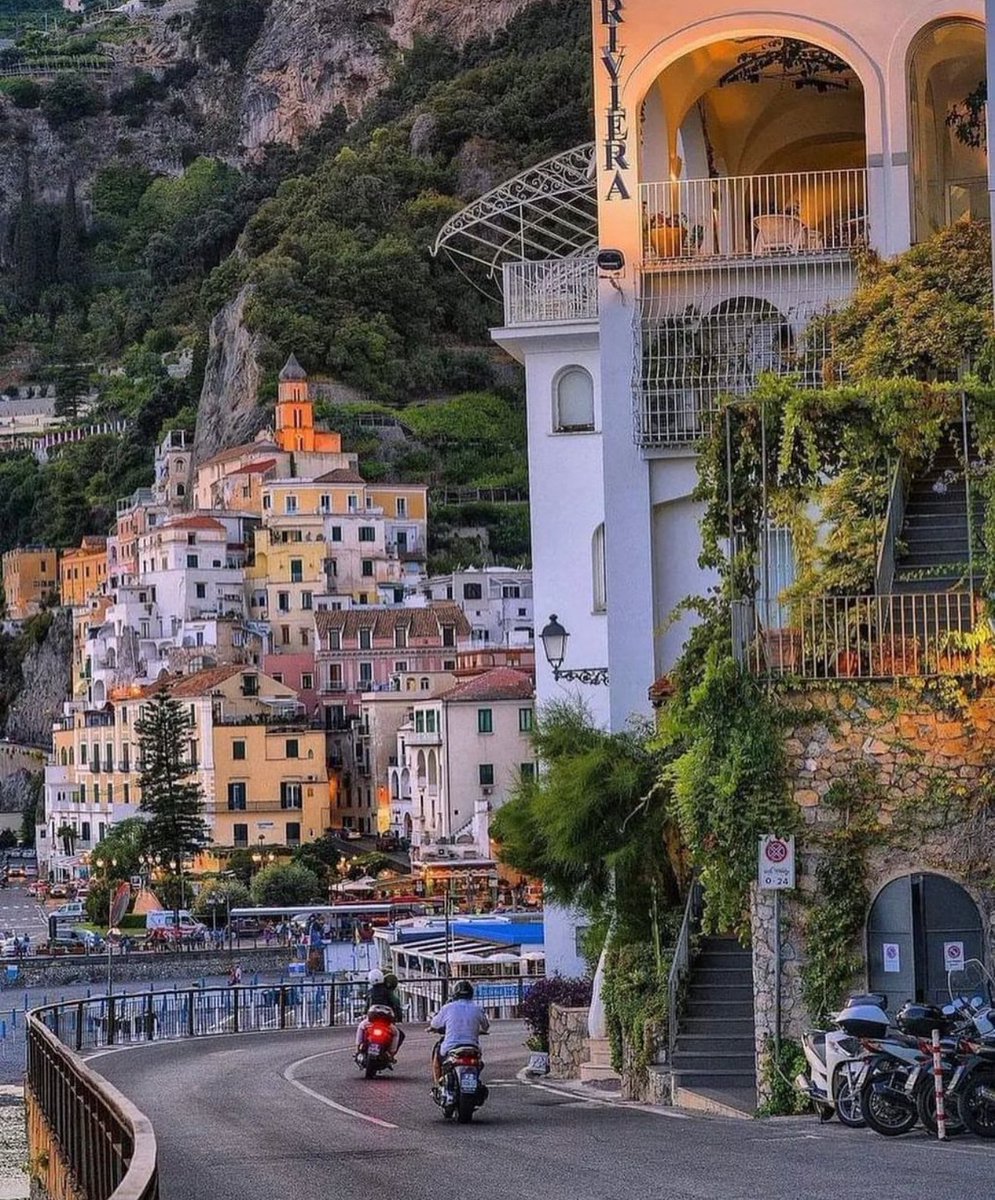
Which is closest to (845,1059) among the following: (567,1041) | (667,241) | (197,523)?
(567,1041)

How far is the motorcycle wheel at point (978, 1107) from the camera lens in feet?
55.3

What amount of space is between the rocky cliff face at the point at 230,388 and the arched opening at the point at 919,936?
133 metres

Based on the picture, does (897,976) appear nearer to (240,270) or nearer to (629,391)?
(629,391)

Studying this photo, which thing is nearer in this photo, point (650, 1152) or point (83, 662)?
point (650, 1152)

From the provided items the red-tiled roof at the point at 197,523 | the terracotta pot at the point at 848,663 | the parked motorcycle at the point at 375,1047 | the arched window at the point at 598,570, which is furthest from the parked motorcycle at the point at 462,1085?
the red-tiled roof at the point at 197,523

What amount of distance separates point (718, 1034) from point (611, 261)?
401 inches

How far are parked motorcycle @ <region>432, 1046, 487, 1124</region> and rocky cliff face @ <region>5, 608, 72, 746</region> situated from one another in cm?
13579

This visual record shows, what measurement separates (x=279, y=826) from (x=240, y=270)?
72.0 m

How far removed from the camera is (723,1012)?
2255cm

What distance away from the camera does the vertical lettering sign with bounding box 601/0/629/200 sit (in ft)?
96.2

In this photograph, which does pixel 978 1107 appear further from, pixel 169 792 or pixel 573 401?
pixel 169 792

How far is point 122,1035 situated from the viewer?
130 ft

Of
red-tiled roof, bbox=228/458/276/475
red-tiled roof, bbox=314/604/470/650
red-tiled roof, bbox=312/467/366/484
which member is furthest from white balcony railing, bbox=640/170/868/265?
red-tiled roof, bbox=228/458/276/475

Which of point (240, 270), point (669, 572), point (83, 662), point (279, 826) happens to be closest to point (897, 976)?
point (669, 572)
